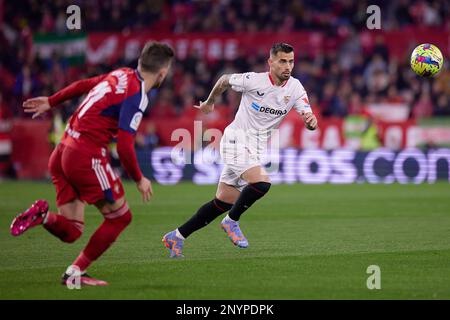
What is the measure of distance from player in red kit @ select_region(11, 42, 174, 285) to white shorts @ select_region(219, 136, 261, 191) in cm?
238

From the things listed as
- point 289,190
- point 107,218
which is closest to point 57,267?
point 107,218

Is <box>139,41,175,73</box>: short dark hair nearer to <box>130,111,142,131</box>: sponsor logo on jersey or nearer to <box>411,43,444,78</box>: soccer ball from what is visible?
<box>130,111,142,131</box>: sponsor logo on jersey

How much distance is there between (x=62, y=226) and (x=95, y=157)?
27.5 inches

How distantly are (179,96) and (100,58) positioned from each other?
9.38 feet

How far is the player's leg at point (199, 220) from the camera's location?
9.66 m

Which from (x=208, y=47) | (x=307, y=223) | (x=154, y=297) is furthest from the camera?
(x=208, y=47)

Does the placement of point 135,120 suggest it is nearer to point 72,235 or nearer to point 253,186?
point 72,235

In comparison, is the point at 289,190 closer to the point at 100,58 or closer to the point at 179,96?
the point at 179,96

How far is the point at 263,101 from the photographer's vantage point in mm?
10078

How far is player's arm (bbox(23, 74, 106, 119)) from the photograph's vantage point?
7.64 metres

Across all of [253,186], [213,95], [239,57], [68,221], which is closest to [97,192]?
[68,221]

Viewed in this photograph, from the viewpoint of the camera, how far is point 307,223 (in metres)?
13.0
